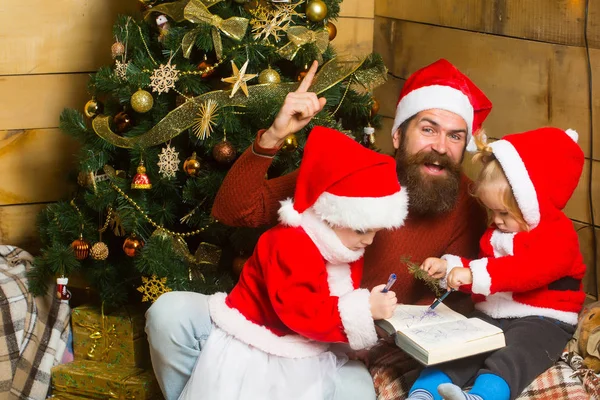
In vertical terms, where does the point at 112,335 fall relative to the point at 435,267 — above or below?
below

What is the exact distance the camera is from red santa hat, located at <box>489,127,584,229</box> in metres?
1.88

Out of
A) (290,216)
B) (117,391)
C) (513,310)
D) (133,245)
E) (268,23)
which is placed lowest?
(117,391)

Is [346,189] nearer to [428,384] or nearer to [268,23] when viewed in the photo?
[428,384]

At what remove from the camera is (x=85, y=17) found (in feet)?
9.39

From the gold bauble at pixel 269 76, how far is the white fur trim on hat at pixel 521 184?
2.21ft

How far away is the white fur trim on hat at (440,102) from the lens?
2.15m

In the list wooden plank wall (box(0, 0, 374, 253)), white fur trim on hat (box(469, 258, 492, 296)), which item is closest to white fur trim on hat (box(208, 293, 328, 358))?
white fur trim on hat (box(469, 258, 492, 296))

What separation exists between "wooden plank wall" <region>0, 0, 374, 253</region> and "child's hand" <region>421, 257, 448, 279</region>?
4.42 feet

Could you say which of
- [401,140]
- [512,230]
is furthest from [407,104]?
[512,230]

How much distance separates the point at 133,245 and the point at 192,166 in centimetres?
27

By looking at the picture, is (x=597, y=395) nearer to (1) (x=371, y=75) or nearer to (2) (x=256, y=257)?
(2) (x=256, y=257)

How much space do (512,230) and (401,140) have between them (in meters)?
0.41

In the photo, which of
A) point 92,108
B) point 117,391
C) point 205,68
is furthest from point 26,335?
point 205,68

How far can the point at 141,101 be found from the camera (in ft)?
7.56
